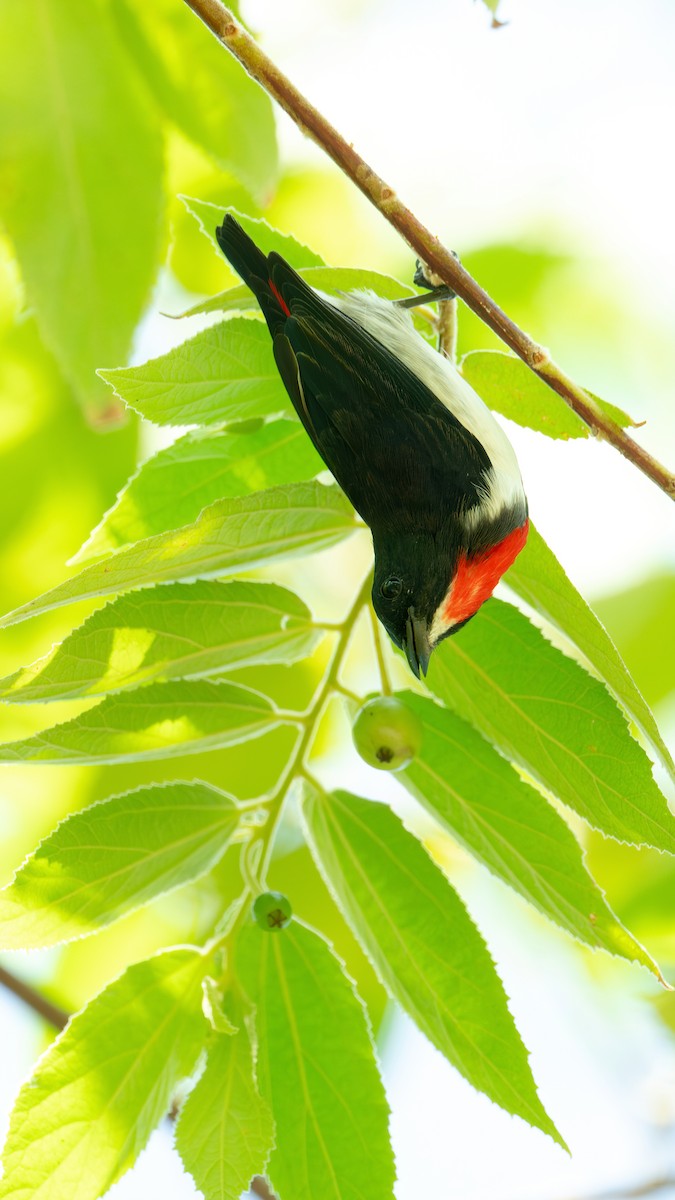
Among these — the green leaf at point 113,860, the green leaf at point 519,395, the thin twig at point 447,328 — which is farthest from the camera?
the thin twig at point 447,328

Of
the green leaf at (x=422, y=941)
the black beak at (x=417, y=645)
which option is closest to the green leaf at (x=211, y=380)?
the black beak at (x=417, y=645)

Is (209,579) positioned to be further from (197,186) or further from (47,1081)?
(197,186)

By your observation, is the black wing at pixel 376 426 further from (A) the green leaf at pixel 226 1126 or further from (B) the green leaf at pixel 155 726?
(A) the green leaf at pixel 226 1126

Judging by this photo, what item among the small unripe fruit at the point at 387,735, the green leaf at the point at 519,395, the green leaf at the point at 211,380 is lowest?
the small unripe fruit at the point at 387,735

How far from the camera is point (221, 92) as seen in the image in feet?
6.97

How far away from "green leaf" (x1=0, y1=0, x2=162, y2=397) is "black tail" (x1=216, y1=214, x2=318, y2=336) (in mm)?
127

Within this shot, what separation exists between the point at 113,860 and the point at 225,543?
0.53m

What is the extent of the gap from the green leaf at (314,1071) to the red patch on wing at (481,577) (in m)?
0.59

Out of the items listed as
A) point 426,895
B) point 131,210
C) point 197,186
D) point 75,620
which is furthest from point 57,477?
point 426,895

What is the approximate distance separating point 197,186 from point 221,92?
1339 millimetres

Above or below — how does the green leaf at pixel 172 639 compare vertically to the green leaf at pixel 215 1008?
above

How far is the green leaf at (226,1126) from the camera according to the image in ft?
5.56

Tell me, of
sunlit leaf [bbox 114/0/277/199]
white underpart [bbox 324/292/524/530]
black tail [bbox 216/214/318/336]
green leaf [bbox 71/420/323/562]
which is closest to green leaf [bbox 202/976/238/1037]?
green leaf [bbox 71/420/323/562]

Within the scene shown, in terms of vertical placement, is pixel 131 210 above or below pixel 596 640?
above
